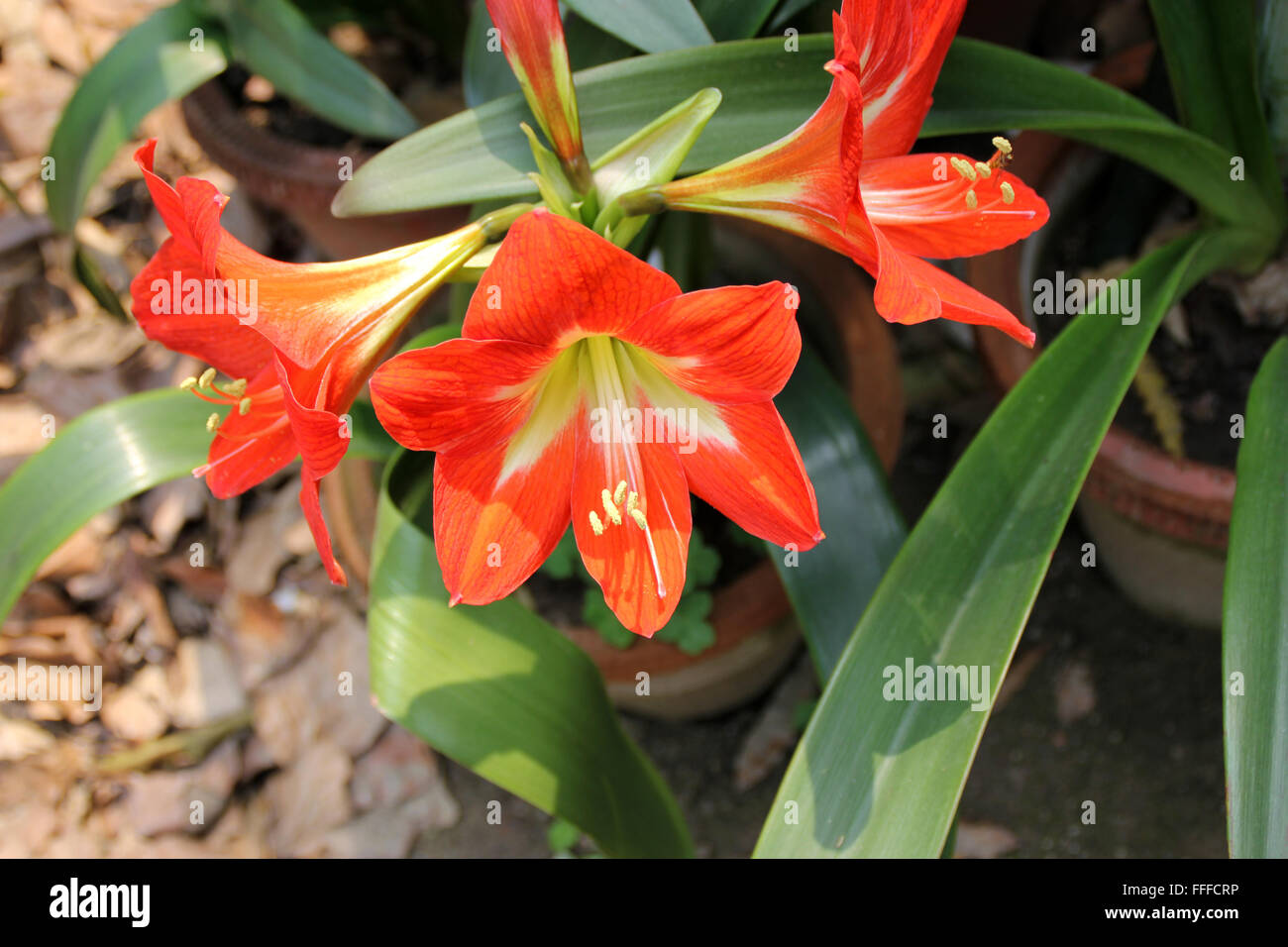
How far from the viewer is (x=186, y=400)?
110cm

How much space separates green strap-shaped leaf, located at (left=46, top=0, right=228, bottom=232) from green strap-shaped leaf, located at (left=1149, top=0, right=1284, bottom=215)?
1.25m

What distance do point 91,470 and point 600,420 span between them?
2.08ft

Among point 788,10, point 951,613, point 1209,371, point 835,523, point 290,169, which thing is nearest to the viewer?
point 951,613

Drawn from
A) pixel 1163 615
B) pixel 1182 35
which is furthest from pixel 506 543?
pixel 1163 615

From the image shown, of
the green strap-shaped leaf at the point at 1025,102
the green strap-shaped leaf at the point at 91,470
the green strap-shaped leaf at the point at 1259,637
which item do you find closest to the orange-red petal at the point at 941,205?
the green strap-shaped leaf at the point at 1025,102

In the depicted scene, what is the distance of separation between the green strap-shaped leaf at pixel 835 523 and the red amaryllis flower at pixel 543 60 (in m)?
0.52

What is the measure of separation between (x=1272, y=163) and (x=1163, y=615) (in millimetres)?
772

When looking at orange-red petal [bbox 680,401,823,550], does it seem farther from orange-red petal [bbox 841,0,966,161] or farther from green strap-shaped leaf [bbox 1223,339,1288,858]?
green strap-shaped leaf [bbox 1223,339,1288,858]

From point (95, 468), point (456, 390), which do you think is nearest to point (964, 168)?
point (456, 390)

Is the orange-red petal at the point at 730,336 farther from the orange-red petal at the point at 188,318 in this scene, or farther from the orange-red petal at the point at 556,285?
the orange-red petal at the point at 188,318

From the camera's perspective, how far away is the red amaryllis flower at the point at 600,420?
642mm

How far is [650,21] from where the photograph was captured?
3.03 ft

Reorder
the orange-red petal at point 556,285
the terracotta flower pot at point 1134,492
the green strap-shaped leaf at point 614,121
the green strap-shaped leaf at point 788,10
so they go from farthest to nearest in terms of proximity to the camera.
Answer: the terracotta flower pot at point 1134,492, the green strap-shaped leaf at point 788,10, the green strap-shaped leaf at point 614,121, the orange-red petal at point 556,285

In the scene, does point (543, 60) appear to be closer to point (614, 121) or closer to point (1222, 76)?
point (614, 121)
